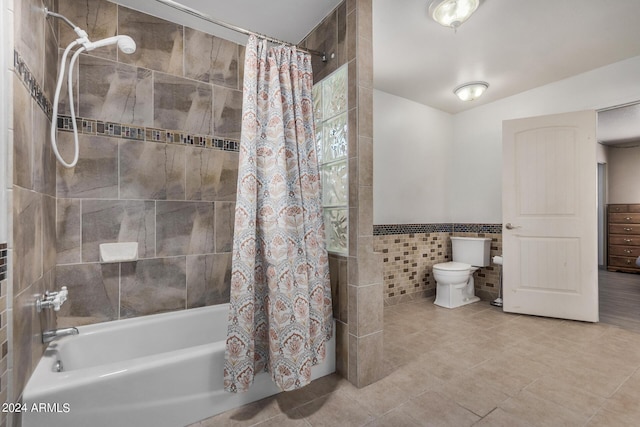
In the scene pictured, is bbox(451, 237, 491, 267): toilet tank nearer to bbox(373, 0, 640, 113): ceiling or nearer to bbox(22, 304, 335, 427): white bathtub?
bbox(373, 0, 640, 113): ceiling

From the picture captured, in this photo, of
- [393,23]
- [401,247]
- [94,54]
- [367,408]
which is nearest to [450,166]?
[401,247]

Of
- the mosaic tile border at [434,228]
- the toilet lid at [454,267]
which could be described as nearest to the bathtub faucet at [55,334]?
the mosaic tile border at [434,228]

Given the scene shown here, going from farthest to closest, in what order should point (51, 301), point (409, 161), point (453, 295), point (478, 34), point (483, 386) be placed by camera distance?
point (409, 161), point (453, 295), point (478, 34), point (483, 386), point (51, 301)

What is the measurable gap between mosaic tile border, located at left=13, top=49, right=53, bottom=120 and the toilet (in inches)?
137

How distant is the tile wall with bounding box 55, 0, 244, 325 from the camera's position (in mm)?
1768

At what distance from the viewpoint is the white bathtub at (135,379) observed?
118 centimetres

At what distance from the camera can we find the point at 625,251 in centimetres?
524

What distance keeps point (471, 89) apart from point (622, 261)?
4881 mm

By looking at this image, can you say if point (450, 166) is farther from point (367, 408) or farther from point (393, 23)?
point (367, 408)

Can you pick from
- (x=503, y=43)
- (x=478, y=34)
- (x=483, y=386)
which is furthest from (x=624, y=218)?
(x=483, y=386)

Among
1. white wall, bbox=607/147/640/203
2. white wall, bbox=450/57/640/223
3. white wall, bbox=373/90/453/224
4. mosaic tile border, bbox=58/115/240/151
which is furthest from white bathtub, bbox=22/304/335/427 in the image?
white wall, bbox=607/147/640/203

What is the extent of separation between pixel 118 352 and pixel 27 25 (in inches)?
66.7

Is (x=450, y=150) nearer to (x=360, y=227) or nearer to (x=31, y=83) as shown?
(x=360, y=227)

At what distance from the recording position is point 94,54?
5.93 ft
